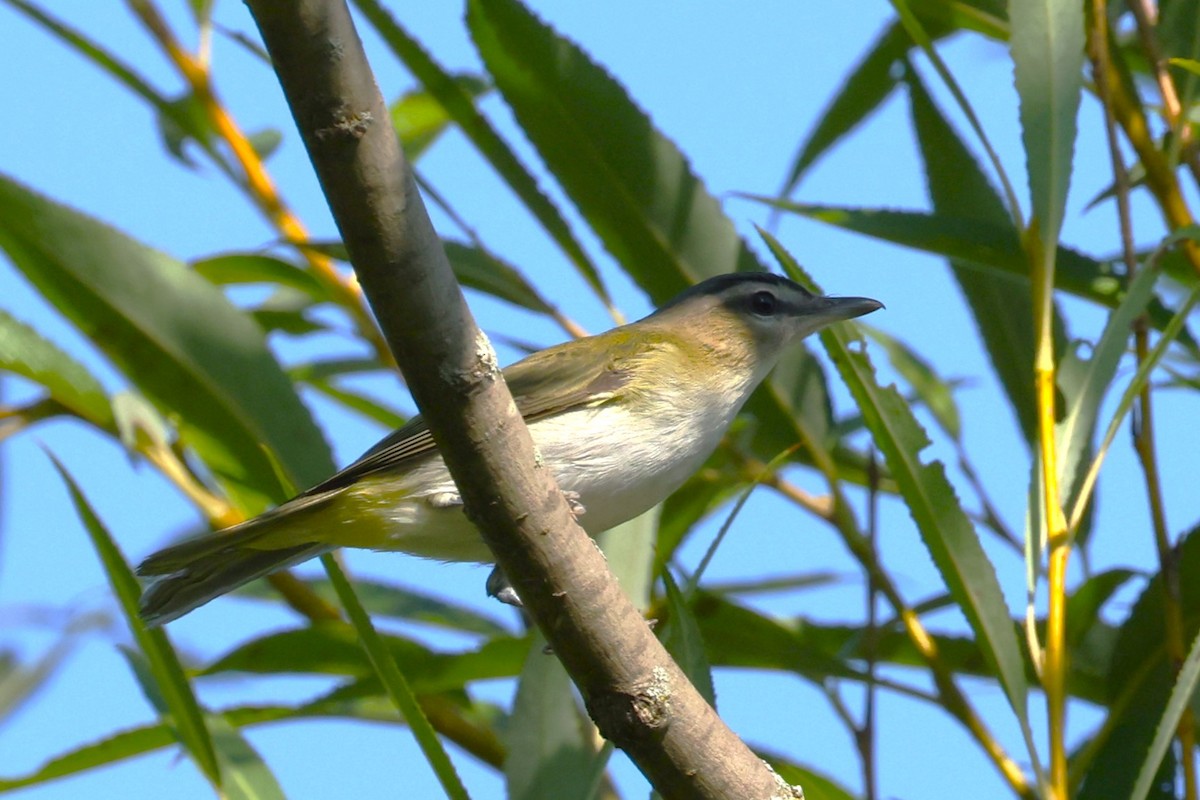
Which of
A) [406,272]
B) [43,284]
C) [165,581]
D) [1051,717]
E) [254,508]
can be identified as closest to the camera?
[406,272]

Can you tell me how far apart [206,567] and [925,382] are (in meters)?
1.59

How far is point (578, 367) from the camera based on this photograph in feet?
9.64

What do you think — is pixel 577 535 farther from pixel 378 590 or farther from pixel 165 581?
pixel 378 590

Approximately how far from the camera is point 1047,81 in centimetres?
252

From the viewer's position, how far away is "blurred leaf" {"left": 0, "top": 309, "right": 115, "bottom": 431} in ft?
9.40

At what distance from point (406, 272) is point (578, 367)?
57.0 inches

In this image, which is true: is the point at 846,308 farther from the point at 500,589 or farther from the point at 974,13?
the point at 500,589

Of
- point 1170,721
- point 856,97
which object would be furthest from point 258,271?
point 1170,721

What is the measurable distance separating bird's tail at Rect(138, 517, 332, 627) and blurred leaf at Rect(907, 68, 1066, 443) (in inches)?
59.3

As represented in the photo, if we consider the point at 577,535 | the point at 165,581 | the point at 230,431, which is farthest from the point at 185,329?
the point at 577,535

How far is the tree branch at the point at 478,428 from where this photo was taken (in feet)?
4.54

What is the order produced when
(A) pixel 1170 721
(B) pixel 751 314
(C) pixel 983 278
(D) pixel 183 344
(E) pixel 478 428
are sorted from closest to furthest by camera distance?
1. (E) pixel 478 428
2. (A) pixel 1170 721
3. (D) pixel 183 344
4. (C) pixel 983 278
5. (B) pixel 751 314

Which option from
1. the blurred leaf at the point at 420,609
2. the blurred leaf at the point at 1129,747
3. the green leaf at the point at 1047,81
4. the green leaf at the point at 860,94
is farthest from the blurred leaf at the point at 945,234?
the blurred leaf at the point at 420,609

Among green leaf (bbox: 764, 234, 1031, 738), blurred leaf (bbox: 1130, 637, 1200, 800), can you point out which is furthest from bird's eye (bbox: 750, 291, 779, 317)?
blurred leaf (bbox: 1130, 637, 1200, 800)
